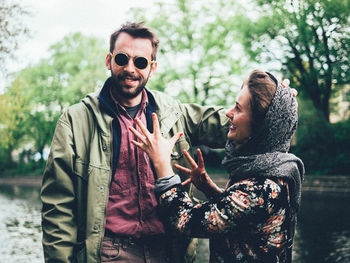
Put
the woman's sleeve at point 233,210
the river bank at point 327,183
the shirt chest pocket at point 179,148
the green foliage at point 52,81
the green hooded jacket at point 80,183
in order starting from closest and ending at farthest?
the woman's sleeve at point 233,210
the green hooded jacket at point 80,183
the shirt chest pocket at point 179,148
the river bank at point 327,183
the green foliage at point 52,81

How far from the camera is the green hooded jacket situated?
2.22 metres

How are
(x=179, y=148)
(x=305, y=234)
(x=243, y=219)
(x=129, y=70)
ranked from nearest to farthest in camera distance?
1. (x=243, y=219)
2. (x=129, y=70)
3. (x=179, y=148)
4. (x=305, y=234)

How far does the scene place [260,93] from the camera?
6.53 feet

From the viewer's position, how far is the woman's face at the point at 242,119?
206cm

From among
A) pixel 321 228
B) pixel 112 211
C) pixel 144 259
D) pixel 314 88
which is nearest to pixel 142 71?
pixel 112 211

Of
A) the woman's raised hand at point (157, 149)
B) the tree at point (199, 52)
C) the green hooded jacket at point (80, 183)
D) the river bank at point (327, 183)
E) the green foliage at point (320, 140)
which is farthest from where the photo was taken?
the tree at point (199, 52)

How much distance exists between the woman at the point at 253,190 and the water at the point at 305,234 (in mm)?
5351

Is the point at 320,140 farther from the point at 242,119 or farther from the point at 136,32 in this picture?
the point at 242,119

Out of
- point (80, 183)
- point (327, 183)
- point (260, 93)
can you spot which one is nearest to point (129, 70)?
point (80, 183)

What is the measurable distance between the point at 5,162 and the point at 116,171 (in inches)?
1486

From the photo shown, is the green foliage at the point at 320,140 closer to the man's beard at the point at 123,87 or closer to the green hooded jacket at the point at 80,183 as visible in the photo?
the man's beard at the point at 123,87

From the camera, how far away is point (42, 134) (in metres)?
33.4

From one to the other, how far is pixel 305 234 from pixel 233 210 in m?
7.82

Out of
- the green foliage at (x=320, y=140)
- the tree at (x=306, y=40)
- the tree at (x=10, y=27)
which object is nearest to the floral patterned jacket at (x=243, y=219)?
the tree at (x=10, y=27)
